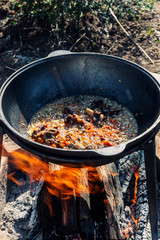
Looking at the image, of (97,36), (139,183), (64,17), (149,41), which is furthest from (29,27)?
(139,183)

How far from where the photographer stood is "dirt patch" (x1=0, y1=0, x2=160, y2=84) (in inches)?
220

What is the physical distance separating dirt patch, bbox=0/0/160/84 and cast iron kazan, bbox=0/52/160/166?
222cm

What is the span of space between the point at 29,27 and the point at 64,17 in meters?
0.91

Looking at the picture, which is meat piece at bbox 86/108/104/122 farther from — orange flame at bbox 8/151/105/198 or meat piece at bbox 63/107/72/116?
orange flame at bbox 8/151/105/198

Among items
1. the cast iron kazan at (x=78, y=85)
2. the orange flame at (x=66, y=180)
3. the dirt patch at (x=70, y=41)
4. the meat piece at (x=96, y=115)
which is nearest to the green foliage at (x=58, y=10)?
the dirt patch at (x=70, y=41)

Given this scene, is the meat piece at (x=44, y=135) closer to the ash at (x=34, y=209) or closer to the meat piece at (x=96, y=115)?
the meat piece at (x=96, y=115)

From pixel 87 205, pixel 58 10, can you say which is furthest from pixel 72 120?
pixel 58 10

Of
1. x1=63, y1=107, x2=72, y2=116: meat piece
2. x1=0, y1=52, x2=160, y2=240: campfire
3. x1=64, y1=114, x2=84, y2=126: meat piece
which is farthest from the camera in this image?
x1=63, y1=107, x2=72, y2=116: meat piece

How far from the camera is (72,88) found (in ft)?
11.9

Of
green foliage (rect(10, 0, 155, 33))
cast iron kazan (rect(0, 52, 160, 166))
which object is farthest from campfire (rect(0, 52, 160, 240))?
green foliage (rect(10, 0, 155, 33))

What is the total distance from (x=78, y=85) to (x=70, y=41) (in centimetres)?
260

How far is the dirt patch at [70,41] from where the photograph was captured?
558 cm

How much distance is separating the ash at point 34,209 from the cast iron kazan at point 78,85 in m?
0.81

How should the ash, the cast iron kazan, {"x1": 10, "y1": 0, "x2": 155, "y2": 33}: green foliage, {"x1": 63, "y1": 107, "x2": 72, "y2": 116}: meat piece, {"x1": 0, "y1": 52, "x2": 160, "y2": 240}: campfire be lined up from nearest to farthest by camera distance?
{"x1": 0, "y1": 52, "x2": 160, "y2": 240}: campfire
the cast iron kazan
the ash
{"x1": 63, "y1": 107, "x2": 72, "y2": 116}: meat piece
{"x1": 10, "y1": 0, "x2": 155, "y2": 33}: green foliage
